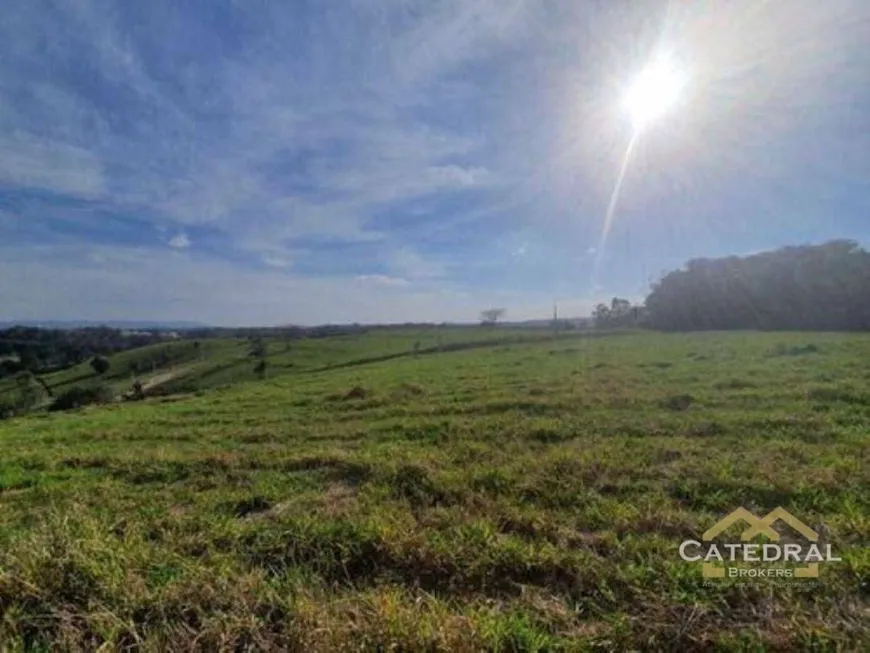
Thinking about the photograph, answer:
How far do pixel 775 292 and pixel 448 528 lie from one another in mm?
59730

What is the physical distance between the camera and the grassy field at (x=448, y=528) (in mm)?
3383

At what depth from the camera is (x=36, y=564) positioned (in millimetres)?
3943

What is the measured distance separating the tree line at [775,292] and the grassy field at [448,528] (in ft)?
150

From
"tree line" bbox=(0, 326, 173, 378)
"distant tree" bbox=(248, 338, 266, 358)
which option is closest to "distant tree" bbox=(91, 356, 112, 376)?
"tree line" bbox=(0, 326, 173, 378)

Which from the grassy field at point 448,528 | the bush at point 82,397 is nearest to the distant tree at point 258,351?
the bush at point 82,397

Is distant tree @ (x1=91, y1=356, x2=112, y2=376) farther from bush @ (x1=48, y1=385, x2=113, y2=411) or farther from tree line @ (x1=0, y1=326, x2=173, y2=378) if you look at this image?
bush @ (x1=48, y1=385, x2=113, y2=411)

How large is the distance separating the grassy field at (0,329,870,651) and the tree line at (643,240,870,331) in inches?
1795

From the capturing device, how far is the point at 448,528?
207 inches

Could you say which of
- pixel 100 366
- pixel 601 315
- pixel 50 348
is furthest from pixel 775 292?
pixel 50 348

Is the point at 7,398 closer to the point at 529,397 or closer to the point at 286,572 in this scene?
the point at 529,397

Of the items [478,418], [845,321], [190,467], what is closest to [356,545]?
[190,467]

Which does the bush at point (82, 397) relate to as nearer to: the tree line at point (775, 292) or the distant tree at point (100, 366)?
the distant tree at point (100, 366)

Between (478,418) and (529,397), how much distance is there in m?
2.78

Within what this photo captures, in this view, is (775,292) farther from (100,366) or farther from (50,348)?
(50,348)
